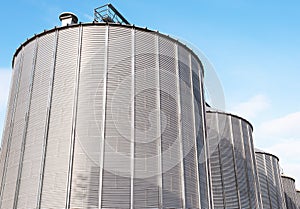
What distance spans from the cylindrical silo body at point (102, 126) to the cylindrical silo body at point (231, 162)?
995 centimetres

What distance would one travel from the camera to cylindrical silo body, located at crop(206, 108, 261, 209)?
34938mm

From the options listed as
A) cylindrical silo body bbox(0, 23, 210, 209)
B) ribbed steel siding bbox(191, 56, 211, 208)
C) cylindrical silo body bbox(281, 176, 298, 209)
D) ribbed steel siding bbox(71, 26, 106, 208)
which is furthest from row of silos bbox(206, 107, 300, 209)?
ribbed steel siding bbox(71, 26, 106, 208)

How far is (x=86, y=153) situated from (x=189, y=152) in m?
7.27

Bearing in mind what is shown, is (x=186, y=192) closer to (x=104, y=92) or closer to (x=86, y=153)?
→ (x=86, y=153)

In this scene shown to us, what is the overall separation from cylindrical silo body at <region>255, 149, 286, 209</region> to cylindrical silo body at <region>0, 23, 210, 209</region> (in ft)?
67.7

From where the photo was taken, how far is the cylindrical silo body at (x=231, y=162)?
3494 cm

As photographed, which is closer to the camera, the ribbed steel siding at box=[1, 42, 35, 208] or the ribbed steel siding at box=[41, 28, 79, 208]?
the ribbed steel siding at box=[41, 28, 79, 208]

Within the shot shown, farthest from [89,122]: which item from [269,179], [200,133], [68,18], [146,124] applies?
[269,179]

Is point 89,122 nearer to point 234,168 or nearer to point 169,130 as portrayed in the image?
point 169,130

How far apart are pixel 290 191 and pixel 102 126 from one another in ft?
161

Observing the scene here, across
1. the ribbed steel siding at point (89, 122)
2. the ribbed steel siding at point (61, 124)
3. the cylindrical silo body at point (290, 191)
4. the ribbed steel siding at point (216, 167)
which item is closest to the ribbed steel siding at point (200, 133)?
the ribbed steel siding at point (89, 122)

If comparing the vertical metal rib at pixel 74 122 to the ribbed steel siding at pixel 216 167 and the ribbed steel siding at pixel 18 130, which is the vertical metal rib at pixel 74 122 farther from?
the ribbed steel siding at pixel 216 167

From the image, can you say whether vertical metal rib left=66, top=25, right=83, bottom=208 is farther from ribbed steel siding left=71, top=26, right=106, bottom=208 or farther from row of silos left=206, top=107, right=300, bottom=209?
row of silos left=206, top=107, right=300, bottom=209

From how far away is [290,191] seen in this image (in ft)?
197
